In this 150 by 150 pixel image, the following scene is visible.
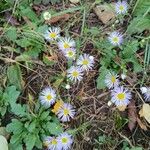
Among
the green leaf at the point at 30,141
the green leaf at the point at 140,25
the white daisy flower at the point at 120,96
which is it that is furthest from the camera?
the green leaf at the point at 140,25

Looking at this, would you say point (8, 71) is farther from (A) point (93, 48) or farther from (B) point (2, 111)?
(A) point (93, 48)

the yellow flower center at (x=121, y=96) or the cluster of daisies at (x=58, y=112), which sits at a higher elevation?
the yellow flower center at (x=121, y=96)

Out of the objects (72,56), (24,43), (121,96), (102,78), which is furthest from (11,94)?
(121,96)

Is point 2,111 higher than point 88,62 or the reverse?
the reverse

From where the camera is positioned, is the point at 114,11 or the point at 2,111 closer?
the point at 2,111

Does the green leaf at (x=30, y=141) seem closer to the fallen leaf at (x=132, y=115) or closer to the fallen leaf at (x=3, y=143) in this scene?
the fallen leaf at (x=3, y=143)

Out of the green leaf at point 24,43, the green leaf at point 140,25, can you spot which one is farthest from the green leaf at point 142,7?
the green leaf at point 24,43

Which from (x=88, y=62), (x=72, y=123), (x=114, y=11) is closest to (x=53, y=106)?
(x=72, y=123)

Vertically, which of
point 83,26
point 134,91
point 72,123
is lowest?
point 72,123
